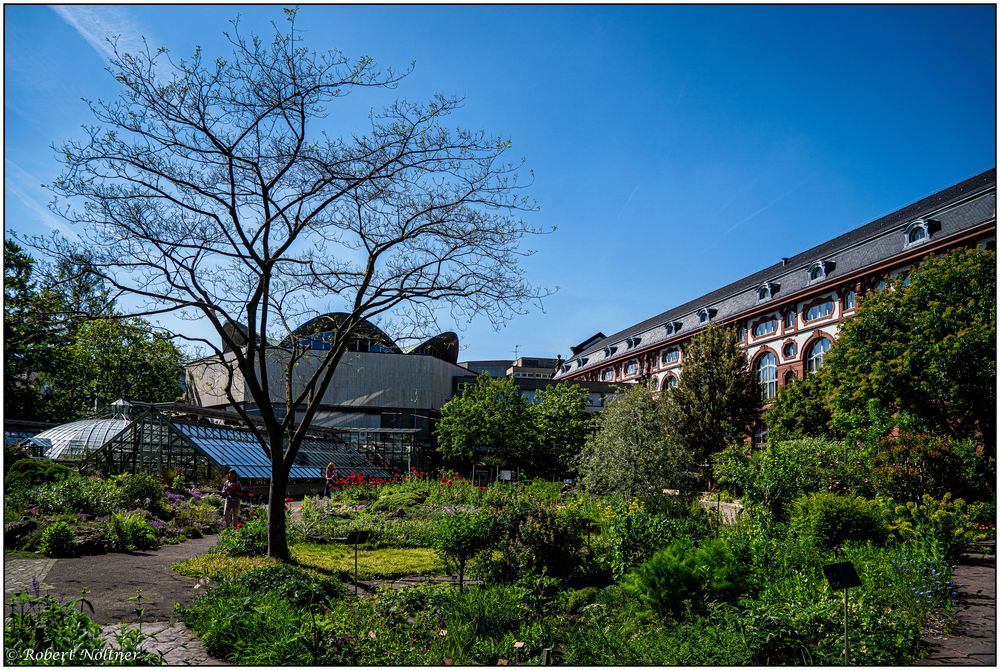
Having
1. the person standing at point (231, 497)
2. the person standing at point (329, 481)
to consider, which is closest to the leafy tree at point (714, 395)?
the person standing at point (329, 481)

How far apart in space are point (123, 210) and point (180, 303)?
1.57 m

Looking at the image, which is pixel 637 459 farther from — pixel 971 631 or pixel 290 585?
pixel 290 585

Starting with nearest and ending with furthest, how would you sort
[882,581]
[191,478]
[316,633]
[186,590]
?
[316,633] → [882,581] → [186,590] → [191,478]

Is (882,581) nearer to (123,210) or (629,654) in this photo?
(629,654)

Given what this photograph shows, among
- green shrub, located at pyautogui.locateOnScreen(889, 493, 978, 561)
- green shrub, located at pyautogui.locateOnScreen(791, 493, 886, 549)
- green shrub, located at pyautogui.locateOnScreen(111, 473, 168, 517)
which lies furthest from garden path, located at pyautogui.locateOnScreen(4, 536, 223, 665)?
green shrub, located at pyautogui.locateOnScreen(889, 493, 978, 561)

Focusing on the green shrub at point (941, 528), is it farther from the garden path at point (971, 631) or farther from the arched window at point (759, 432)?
the arched window at point (759, 432)

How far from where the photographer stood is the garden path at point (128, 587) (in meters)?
5.91

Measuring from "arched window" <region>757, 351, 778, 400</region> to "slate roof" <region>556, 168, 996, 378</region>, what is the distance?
3.35 metres

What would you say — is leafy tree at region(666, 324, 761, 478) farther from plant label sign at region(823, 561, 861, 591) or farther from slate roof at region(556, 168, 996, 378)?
plant label sign at region(823, 561, 861, 591)

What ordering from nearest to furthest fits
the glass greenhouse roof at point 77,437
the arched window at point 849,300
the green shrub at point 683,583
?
1. the green shrub at point 683,583
2. the glass greenhouse roof at point 77,437
3. the arched window at point 849,300

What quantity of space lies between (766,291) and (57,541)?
38516 millimetres

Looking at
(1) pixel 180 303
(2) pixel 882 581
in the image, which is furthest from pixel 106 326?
(2) pixel 882 581

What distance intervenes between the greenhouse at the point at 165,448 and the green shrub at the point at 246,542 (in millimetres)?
11501

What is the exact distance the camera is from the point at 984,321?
19703mm
